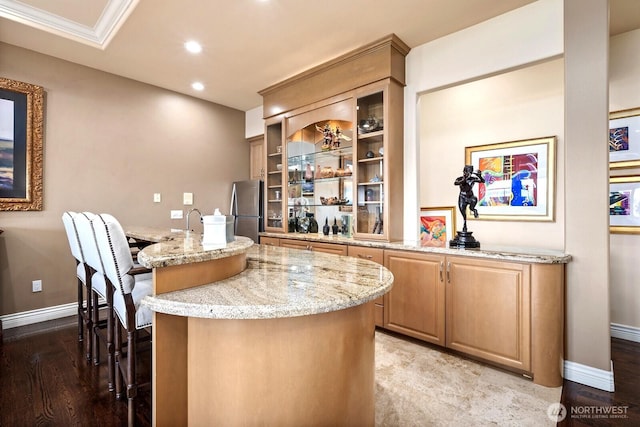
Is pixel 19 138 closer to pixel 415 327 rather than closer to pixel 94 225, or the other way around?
pixel 94 225

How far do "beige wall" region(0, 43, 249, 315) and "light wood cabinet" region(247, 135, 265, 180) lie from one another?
61 cm

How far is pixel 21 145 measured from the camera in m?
3.10

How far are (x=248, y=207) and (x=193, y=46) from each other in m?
2.19

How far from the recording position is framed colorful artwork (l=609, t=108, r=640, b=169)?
2680mm

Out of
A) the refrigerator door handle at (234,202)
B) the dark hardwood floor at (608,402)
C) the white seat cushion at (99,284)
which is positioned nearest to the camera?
the dark hardwood floor at (608,402)

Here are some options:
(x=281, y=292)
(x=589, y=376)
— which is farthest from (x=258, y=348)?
(x=589, y=376)

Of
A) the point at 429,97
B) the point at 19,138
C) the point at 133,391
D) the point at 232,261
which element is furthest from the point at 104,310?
the point at 429,97

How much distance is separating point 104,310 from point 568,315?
455cm

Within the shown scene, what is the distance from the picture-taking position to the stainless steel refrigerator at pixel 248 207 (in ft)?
14.5

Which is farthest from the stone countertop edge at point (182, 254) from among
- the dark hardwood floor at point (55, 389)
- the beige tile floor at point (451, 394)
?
the beige tile floor at point (451, 394)

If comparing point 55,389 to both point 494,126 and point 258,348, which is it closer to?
point 258,348

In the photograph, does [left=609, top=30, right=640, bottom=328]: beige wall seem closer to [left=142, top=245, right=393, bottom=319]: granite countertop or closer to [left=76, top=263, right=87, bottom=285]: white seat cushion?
[left=142, top=245, right=393, bottom=319]: granite countertop

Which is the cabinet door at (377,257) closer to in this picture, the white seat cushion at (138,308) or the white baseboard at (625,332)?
the white seat cushion at (138,308)

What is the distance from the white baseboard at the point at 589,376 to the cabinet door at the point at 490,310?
12.8 inches
